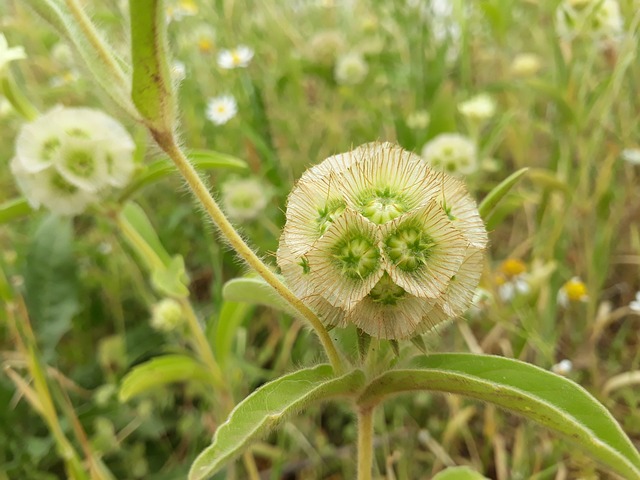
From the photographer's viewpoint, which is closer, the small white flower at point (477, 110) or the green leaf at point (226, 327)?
the green leaf at point (226, 327)

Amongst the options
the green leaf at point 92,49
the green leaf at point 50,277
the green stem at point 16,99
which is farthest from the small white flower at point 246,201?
the green leaf at point 92,49

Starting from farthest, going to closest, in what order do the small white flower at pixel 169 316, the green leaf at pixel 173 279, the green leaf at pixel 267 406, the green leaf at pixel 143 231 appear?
the small white flower at pixel 169 316 → the green leaf at pixel 143 231 → the green leaf at pixel 173 279 → the green leaf at pixel 267 406

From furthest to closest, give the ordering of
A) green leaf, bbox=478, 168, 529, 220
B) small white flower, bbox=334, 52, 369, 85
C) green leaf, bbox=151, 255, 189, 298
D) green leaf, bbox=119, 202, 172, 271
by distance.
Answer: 1. small white flower, bbox=334, 52, 369, 85
2. green leaf, bbox=119, 202, 172, 271
3. green leaf, bbox=151, 255, 189, 298
4. green leaf, bbox=478, 168, 529, 220

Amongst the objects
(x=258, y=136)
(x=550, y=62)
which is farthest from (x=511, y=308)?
(x=550, y=62)

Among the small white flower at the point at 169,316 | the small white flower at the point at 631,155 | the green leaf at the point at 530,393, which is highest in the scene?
the green leaf at the point at 530,393

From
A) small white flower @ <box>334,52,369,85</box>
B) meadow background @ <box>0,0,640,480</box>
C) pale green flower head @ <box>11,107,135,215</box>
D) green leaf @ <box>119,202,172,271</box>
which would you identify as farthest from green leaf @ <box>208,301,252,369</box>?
small white flower @ <box>334,52,369,85</box>

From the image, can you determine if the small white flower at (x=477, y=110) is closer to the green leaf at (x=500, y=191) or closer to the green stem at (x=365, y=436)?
the green leaf at (x=500, y=191)

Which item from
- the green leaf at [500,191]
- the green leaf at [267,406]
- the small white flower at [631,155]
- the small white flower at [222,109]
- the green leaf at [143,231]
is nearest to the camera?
the green leaf at [267,406]

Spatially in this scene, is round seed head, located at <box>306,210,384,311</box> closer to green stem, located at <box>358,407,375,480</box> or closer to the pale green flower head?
green stem, located at <box>358,407,375,480</box>
